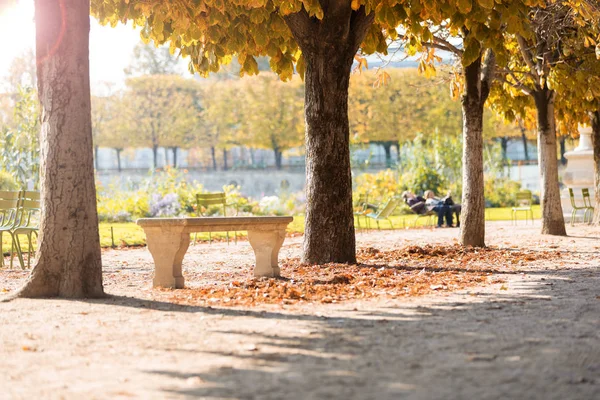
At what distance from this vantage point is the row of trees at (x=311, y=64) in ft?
26.6

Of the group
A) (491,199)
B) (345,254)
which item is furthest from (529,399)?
(491,199)

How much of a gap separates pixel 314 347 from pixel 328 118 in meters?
6.01

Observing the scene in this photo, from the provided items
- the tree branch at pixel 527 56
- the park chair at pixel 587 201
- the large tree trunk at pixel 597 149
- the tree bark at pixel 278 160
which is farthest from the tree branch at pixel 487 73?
the tree bark at pixel 278 160

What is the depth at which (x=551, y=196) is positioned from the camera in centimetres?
1752

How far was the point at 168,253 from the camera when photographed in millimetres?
9289

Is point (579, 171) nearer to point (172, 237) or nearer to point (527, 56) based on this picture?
point (527, 56)

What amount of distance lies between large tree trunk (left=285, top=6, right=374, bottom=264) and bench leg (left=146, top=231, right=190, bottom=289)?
2454 mm

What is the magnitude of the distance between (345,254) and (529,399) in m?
7.21

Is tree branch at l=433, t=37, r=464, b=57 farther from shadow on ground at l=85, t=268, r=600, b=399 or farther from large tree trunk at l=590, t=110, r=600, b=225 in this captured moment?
large tree trunk at l=590, t=110, r=600, b=225

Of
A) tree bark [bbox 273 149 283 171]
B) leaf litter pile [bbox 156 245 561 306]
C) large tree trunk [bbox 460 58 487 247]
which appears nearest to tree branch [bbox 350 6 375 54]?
leaf litter pile [bbox 156 245 561 306]

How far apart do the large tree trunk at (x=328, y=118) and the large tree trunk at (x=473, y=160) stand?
3.39m

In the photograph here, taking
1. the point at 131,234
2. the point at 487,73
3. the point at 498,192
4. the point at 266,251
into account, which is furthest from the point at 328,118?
the point at 498,192

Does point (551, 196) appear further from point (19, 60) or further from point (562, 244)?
point (19, 60)

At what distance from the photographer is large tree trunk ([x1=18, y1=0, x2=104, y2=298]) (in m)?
8.04
